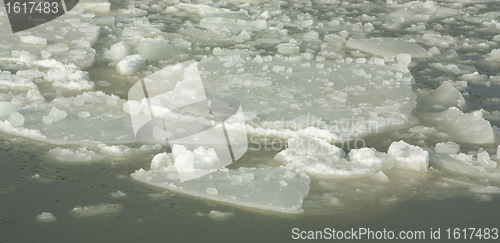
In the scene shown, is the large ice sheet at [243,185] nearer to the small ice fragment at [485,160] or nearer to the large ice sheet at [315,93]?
the large ice sheet at [315,93]

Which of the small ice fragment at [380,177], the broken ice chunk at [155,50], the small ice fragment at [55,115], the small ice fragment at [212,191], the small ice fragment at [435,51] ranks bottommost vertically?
the small ice fragment at [435,51]

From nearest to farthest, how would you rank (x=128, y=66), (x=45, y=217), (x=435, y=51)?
(x=45, y=217) → (x=128, y=66) → (x=435, y=51)

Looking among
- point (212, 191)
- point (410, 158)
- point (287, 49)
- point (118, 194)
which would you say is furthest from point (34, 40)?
point (410, 158)

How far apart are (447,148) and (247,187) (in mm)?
1143

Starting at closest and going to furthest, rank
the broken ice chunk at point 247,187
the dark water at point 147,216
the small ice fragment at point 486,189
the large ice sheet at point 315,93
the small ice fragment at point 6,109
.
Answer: the dark water at point 147,216
the broken ice chunk at point 247,187
the small ice fragment at point 486,189
the small ice fragment at point 6,109
the large ice sheet at point 315,93

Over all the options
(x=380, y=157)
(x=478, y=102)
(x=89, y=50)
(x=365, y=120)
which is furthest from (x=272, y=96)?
(x=89, y=50)

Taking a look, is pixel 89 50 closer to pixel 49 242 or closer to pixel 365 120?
pixel 365 120

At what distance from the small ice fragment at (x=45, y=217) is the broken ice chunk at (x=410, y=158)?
1.54m

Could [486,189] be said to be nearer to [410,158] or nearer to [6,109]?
[410,158]

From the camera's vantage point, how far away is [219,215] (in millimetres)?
2209

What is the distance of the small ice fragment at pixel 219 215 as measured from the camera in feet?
7.22

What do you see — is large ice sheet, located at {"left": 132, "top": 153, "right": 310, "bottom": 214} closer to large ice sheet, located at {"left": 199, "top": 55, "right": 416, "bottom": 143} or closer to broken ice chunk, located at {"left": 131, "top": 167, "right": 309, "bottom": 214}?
broken ice chunk, located at {"left": 131, "top": 167, "right": 309, "bottom": 214}

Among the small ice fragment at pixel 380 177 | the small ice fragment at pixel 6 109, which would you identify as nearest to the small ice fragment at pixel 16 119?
the small ice fragment at pixel 6 109

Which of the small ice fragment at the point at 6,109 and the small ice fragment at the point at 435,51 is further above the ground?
the small ice fragment at the point at 6,109
